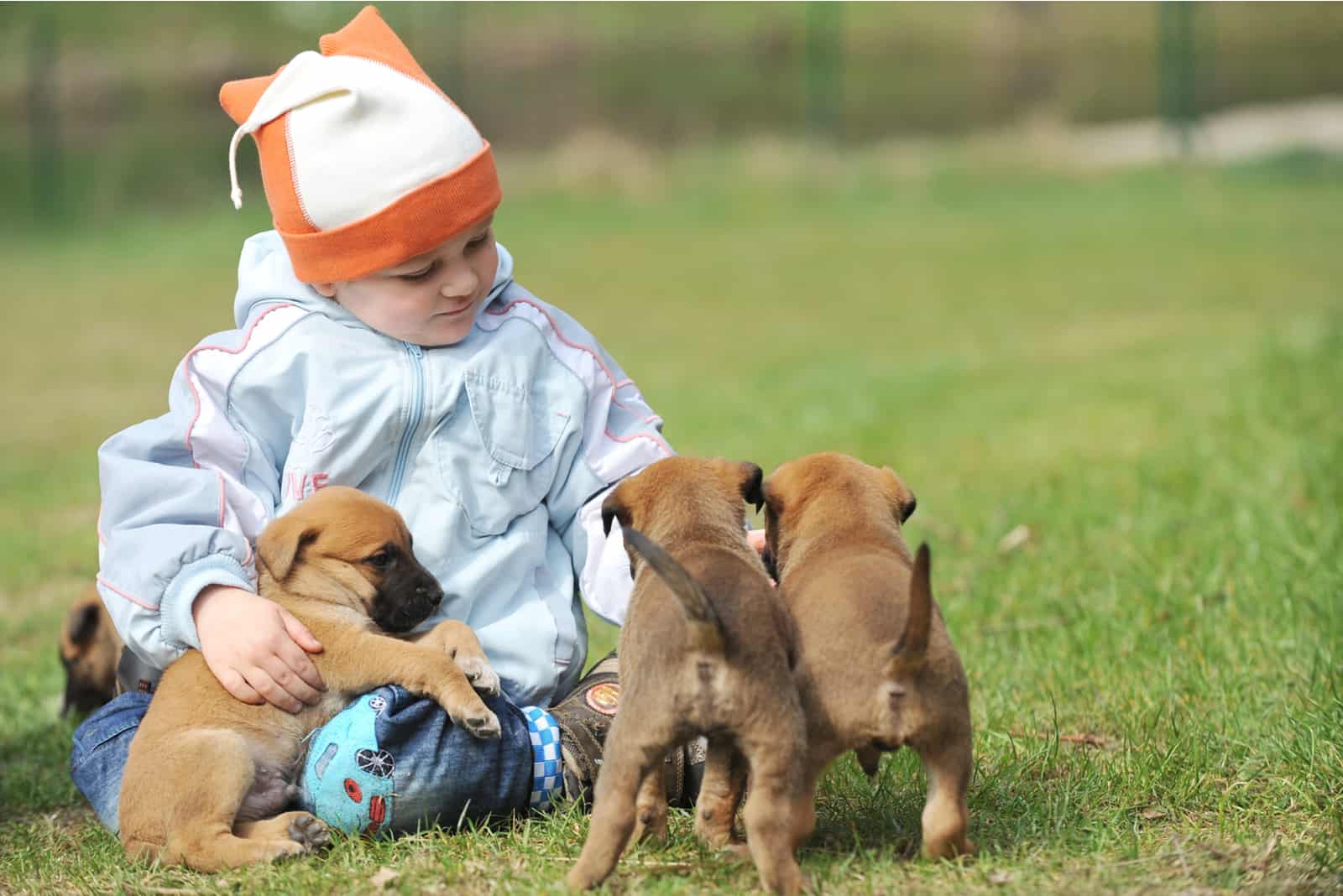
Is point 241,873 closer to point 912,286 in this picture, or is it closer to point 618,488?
point 618,488

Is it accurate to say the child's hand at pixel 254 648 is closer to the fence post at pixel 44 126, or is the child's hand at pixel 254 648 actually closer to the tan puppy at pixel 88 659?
the tan puppy at pixel 88 659

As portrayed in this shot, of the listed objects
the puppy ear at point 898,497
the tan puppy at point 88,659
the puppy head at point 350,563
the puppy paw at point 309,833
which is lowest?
the tan puppy at point 88,659

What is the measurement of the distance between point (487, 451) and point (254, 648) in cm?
77

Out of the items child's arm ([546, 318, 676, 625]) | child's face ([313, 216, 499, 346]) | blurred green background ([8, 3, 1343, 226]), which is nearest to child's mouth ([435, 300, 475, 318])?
child's face ([313, 216, 499, 346])

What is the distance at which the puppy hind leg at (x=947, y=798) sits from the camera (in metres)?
2.69

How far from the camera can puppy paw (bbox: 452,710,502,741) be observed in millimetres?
3287

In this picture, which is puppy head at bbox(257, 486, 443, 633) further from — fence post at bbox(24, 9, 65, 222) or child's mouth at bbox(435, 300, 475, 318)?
fence post at bbox(24, 9, 65, 222)

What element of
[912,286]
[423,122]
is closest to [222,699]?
[423,122]

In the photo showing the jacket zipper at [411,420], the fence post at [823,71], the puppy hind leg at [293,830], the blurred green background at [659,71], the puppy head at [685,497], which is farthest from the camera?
the blurred green background at [659,71]

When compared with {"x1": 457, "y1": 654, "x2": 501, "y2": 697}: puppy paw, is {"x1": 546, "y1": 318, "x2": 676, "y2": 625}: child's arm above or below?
above

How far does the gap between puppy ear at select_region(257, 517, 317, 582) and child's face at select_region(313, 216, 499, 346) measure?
0.55 metres

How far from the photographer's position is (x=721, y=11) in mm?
28797

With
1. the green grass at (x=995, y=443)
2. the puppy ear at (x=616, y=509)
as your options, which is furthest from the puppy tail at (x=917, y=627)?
the puppy ear at (x=616, y=509)

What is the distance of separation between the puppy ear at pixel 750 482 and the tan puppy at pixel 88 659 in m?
2.64
